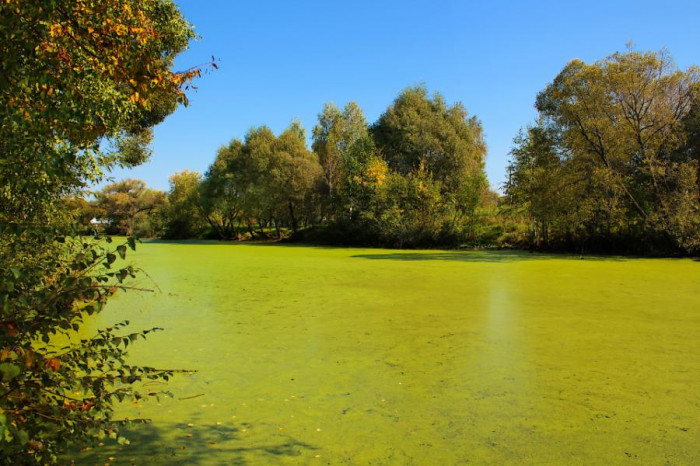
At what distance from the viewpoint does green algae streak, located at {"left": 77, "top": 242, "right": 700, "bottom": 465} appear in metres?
2.20

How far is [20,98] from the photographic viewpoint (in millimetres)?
1883

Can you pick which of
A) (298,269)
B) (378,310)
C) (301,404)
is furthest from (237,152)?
(301,404)

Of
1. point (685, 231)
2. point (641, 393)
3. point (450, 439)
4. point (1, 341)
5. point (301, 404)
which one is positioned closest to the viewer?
point (1, 341)

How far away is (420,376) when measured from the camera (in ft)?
10.5

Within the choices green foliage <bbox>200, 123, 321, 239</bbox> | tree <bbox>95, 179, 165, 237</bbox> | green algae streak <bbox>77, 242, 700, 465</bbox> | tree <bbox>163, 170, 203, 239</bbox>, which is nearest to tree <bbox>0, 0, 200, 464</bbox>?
green algae streak <bbox>77, 242, 700, 465</bbox>

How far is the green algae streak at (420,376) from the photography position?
2.20 m

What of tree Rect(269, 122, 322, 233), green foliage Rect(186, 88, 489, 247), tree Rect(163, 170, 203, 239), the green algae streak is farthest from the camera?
tree Rect(163, 170, 203, 239)

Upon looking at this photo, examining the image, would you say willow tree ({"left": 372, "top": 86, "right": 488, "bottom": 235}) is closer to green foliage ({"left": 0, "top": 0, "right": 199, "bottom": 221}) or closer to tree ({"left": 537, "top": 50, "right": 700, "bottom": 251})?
tree ({"left": 537, "top": 50, "right": 700, "bottom": 251})

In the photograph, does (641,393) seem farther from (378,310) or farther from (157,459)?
(378,310)

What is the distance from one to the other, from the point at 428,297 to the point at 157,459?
4.62m

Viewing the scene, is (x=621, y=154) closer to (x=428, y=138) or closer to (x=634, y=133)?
(x=634, y=133)

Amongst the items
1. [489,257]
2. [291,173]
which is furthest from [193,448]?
[291,173]

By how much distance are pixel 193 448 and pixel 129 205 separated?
133 ft

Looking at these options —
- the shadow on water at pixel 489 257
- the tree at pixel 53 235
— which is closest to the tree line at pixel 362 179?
the shadow on water at pixel 489 257
